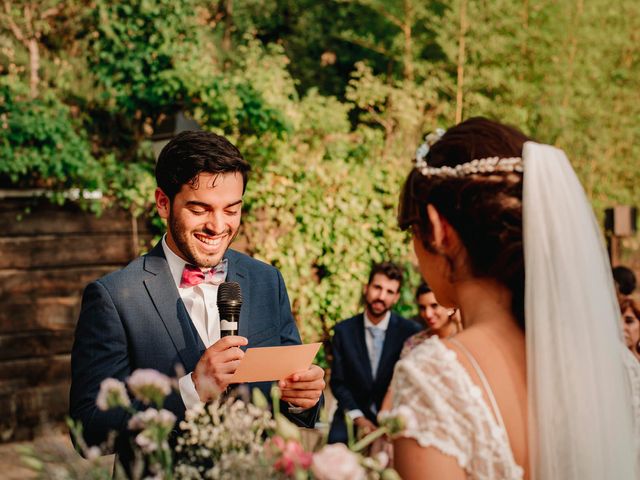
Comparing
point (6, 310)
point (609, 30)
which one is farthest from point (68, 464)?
point (609, 30)

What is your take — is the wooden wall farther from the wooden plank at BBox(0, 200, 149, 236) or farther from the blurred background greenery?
the blurred background greenery

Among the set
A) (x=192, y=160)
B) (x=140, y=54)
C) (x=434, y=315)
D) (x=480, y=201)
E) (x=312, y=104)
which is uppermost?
(x=140, y=54)

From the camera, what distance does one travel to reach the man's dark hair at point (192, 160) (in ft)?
7.53

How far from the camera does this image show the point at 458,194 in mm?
1540

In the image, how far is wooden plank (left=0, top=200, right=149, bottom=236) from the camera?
5918 mm

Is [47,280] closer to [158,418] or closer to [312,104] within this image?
[312,104]

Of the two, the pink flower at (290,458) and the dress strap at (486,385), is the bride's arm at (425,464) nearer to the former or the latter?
the dress strap at (486,385)

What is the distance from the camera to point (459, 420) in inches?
55.9

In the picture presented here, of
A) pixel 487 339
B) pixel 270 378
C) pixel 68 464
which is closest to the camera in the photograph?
pixel 68 464

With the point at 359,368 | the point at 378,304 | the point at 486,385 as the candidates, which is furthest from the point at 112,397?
the point at 378,304

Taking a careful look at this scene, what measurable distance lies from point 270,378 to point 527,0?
345 inches

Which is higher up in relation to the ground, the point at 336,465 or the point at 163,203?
the point at 163,203

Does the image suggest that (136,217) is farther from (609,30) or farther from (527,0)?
(609,30)

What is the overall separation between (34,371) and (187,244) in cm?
425
